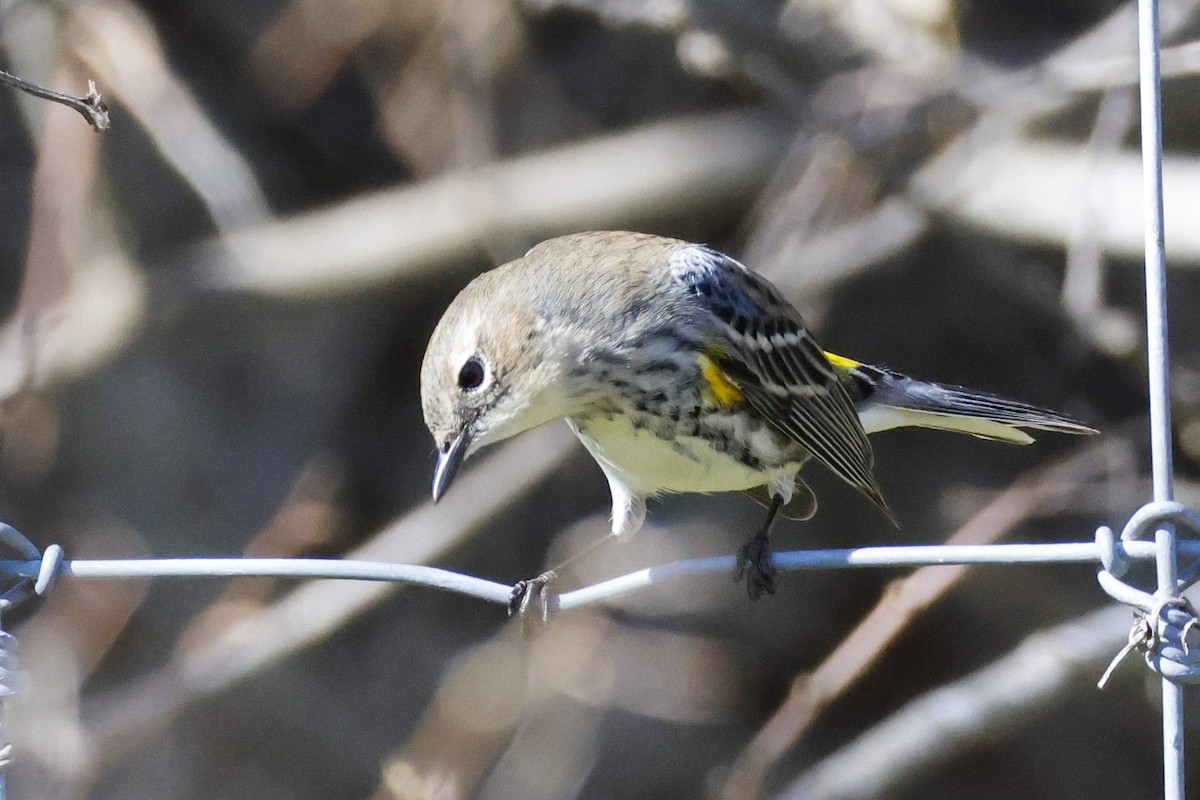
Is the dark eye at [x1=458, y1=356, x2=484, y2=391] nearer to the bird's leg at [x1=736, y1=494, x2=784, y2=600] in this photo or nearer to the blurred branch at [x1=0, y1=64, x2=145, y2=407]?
the bird's leg at [x1=736, y1=494, x2=784, y2=600]

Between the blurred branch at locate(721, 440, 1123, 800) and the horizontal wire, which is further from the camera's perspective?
the blurred branch at locate(721, 440, 1123, 800)

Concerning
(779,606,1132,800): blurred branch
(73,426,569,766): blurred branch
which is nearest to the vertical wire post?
(779,606,1132,800): blurred branch

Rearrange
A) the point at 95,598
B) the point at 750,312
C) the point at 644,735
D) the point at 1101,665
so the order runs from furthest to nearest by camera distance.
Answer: the point at 644,735 → the point at 95,598 → the point at 1101,665 → the point at 750,312

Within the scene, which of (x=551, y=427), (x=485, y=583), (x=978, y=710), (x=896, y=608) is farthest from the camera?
(x=551, y=427)

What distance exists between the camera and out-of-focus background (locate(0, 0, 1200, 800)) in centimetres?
487

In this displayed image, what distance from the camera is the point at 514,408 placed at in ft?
9.38

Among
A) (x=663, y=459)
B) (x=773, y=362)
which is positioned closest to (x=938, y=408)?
(x=773, y=362)

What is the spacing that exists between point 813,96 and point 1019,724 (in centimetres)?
222

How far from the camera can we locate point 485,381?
2.84m

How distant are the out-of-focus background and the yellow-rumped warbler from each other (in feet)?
4.43

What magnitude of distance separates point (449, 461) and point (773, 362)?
2.65ft

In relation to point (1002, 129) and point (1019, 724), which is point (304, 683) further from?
point (1002, 129)

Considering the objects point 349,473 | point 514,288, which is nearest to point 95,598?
point 349,473

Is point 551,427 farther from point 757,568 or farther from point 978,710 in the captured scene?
point 757,568
